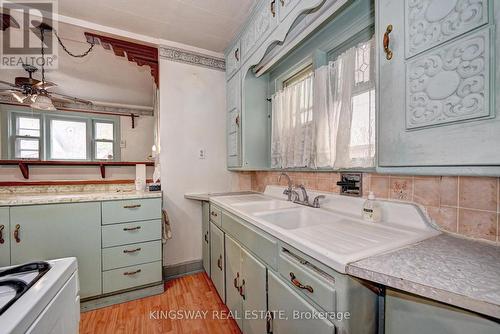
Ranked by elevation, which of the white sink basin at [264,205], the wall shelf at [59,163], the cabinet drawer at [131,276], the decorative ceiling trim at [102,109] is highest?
the decorative ceiling trim at [102,109]

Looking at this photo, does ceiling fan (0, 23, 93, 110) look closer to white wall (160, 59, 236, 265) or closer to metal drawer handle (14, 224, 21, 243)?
white wall (160, 59, 236, 265)

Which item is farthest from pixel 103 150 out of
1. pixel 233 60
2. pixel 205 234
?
pixel 233 60

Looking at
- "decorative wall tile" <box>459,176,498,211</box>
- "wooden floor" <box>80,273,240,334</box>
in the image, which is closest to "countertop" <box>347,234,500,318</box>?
"decorative wall tile" <box>459,176,498,211</box>

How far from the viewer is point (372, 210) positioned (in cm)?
99

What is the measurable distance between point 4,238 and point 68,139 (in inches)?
50.3

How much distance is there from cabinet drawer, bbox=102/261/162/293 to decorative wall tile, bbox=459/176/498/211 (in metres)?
2.13

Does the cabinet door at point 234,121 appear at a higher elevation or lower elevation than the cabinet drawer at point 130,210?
higher

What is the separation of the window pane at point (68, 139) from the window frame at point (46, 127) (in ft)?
0.10

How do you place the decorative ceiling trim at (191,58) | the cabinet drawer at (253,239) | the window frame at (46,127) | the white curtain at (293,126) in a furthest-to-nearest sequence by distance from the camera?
the decorative ceiling trim at (191,58) < the window frame at (46,127) < the white curtain at (293,126) < the cabinet drawer at (253,239)

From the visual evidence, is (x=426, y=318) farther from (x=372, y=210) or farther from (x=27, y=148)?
(x=27, y=148)

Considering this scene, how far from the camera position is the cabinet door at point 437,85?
1.71 ft

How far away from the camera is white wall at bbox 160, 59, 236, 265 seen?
2066 mm

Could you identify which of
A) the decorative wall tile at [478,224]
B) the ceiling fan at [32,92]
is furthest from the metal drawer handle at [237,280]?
the ceiling fan at [32,92]

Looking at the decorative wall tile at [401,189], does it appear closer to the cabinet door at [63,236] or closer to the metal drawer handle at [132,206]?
the metal drawer handle at [132,206]
